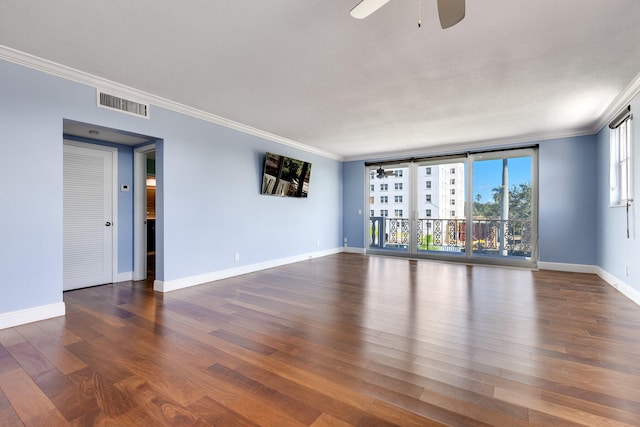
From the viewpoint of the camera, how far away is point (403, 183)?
730 cm

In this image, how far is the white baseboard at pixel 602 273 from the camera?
11.7 feet

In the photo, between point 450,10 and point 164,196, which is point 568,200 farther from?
point 164,196

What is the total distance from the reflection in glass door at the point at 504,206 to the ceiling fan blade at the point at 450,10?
203 inches

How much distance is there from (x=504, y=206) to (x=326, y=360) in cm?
565

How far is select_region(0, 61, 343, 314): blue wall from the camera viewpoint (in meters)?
2.80

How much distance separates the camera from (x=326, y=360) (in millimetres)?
2152

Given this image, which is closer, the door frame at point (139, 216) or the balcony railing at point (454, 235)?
the door frame at point (139, 216)

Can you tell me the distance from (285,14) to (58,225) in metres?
3.04

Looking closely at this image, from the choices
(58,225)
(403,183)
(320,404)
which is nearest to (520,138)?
(403,183)

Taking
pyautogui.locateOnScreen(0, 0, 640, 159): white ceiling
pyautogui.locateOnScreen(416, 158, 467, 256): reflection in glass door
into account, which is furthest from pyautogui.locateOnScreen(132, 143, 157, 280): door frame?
pyautogui.locateOnScreen(416, 158, 467, 256): reflection in glass door

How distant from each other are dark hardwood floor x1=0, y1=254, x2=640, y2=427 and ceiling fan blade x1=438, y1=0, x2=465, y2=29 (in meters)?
2.18

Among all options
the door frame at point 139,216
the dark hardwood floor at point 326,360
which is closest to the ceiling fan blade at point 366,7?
the dark hardwood floor at point 326,360

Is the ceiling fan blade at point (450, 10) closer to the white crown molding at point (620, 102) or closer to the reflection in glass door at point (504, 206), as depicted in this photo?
the white crown molding at point (620, 102)

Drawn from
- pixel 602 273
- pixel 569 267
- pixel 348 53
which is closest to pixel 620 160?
pixel 602 273
